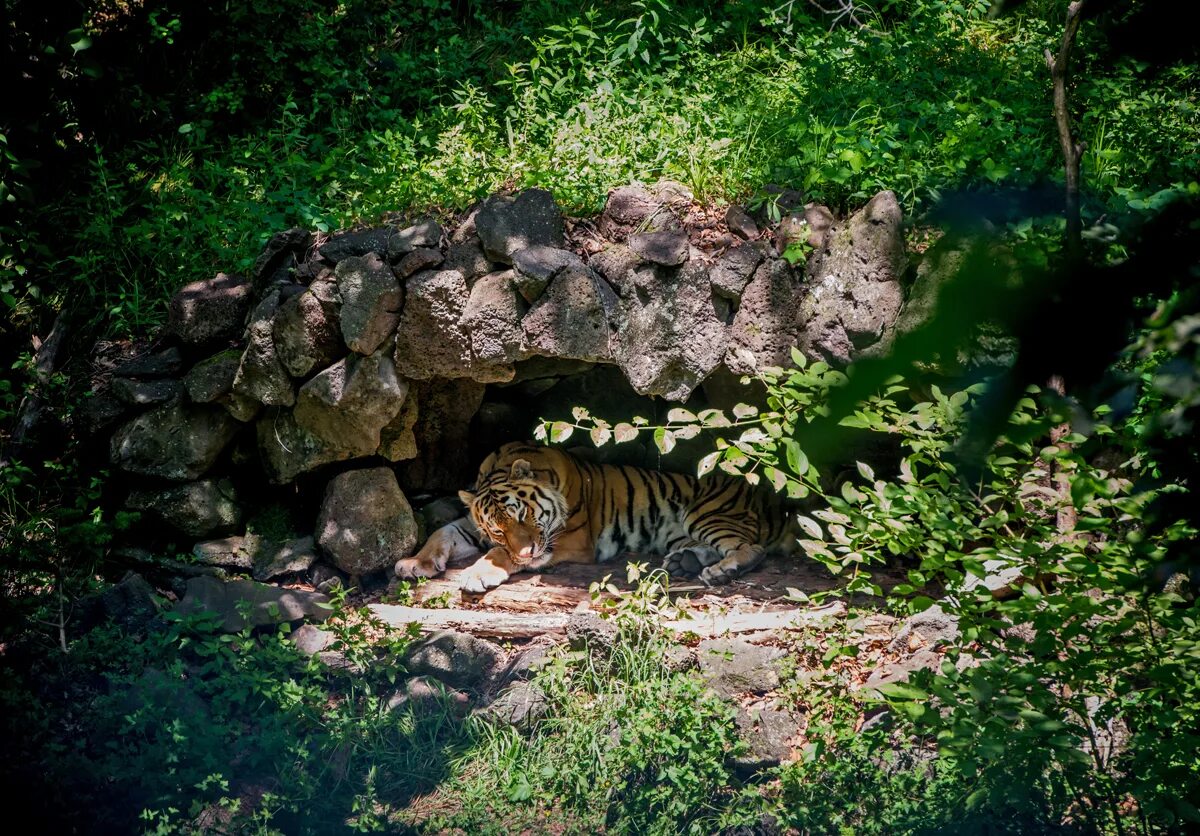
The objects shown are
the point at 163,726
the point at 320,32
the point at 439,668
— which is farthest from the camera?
Answer: the point at 320,32

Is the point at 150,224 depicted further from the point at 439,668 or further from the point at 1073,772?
the point at 1073,772

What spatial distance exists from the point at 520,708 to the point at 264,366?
2.57 metres

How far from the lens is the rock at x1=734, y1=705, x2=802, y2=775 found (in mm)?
4152

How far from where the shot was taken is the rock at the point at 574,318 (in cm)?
542

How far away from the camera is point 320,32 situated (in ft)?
25.9

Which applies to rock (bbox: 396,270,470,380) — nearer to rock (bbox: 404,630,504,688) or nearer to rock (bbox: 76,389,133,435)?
rock (bbox: 404,630,504,688)

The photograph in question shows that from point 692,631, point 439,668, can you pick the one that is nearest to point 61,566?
point 439,668

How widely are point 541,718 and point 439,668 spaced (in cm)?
66

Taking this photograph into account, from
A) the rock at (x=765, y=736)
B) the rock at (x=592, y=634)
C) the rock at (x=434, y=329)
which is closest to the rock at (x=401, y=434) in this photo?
the rock at (x=434, y=329)

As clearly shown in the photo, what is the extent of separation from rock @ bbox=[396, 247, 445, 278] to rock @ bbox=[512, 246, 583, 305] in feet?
1.49

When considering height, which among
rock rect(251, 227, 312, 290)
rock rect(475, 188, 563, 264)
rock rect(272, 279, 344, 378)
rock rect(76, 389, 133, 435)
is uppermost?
rock rect(475, 188, 563, 264)

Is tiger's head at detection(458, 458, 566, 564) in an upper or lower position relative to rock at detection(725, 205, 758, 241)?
lower

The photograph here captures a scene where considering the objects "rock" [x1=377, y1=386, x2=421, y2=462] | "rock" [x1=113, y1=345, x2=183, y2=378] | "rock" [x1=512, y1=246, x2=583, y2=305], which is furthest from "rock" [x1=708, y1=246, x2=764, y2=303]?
"rock" [x1=113, y1=345, x2=183, y2=378]

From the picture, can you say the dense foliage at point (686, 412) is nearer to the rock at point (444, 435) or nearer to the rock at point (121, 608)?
the rock at point (121, 608)
